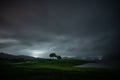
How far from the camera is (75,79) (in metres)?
35.4

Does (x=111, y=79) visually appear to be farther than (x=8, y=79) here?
Yes

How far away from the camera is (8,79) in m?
33.1

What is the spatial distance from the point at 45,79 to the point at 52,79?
1.79 m

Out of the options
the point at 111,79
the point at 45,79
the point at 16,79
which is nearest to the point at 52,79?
the point at 45,79

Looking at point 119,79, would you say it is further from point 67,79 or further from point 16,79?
point 16,79

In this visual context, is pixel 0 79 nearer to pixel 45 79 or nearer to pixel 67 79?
pixel 45 79

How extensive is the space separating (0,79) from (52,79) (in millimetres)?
13097

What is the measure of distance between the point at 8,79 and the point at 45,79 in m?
9.10

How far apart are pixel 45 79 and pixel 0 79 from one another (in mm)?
11305

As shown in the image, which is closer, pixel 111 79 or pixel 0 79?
pixel 0 79

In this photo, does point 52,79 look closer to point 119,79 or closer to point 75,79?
point 75,79

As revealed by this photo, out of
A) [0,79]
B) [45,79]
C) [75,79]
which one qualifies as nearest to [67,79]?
[75,79]

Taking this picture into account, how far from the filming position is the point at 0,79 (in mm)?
33750

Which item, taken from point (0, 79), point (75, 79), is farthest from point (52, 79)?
point (0, 79)
